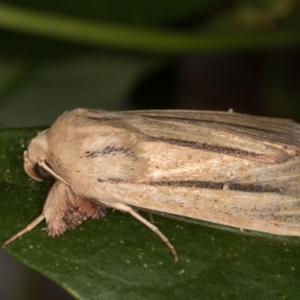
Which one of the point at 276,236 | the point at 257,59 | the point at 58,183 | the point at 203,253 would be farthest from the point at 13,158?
the point at 257,59

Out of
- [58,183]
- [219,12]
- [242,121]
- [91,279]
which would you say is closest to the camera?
[91,279]

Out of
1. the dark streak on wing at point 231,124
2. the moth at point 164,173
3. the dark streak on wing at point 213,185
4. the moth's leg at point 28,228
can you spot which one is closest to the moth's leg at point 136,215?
the moth at point 164,173

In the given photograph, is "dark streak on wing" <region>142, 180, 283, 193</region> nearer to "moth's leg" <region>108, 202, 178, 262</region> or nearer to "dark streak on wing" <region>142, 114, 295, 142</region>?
"moth's leg" <region>108, 202, 178, 262</region>

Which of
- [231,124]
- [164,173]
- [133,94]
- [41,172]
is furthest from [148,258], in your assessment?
[133,94]

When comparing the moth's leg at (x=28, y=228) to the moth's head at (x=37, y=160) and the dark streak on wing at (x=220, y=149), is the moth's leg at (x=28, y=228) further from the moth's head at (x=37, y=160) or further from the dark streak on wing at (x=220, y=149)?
the dark streak on wing at (x=220, y=149)

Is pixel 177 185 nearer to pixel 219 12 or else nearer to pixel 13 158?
pixel 13 158
